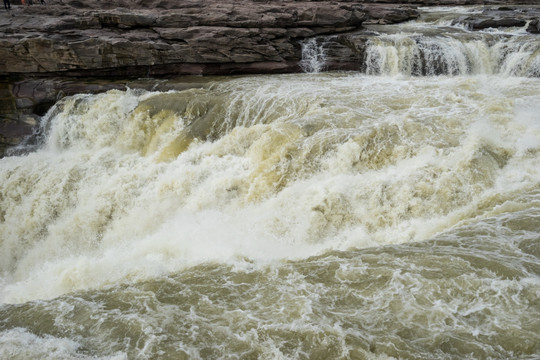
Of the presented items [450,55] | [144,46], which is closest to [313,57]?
[450,55]

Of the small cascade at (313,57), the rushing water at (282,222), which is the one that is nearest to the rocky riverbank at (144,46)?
the small cascade at (313,57)

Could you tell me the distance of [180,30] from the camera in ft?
44.6

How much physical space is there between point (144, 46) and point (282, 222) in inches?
338

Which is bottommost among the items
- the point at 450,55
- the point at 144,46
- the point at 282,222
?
the point at 282,222

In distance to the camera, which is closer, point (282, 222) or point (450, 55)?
point (282, 222)

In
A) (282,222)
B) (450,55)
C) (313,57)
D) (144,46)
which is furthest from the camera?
(313,57)

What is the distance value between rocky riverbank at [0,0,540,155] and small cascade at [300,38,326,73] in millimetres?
191

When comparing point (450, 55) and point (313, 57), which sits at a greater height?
point (450, 55)

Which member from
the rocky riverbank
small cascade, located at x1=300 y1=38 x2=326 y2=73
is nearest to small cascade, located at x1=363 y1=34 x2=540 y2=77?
the rocky riverbank

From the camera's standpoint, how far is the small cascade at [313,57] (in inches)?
549

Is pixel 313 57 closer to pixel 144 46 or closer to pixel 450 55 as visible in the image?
pixel 450 55

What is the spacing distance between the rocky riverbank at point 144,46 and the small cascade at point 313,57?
19 cm

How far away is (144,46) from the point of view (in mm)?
13211

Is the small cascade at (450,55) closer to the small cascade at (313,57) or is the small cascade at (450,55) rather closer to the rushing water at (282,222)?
the rushing water at (282,222)
